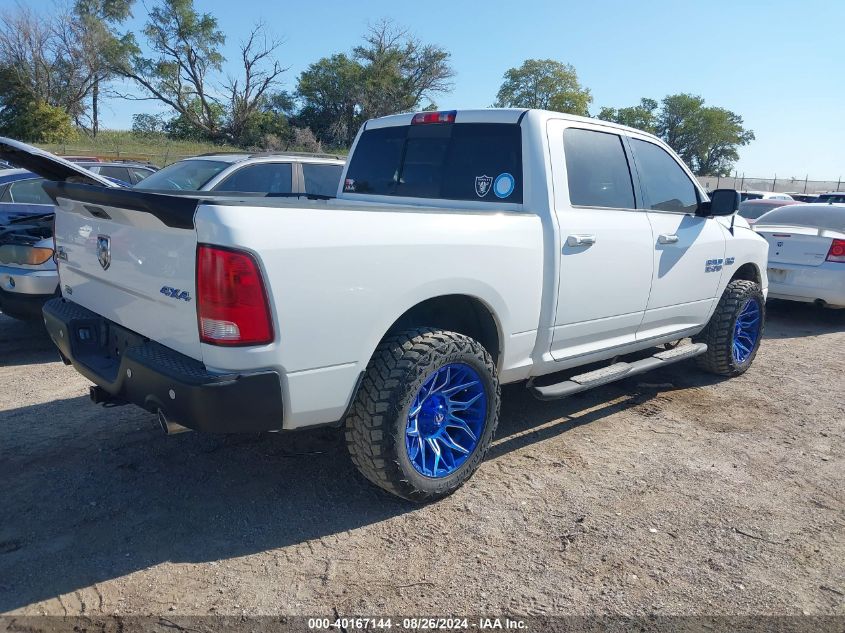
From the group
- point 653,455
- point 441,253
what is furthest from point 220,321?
point 653,455

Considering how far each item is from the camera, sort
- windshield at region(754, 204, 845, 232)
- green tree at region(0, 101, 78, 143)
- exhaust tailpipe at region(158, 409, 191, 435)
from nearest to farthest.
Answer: exhaust tailpipe at region(158, 409, 191, 435) → windshield at region(754, 204, 845, 232) → green tree at region(0, 101, 78, 143)

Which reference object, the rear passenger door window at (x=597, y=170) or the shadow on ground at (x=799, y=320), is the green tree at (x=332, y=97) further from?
the rear passenger door window at (x=597, y=170)

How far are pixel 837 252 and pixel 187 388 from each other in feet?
25.8

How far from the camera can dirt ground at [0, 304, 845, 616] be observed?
8.70ft

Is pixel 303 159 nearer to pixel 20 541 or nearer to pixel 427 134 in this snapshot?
pixel 427 134

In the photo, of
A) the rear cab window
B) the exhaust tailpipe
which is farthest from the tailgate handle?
the rear cab window

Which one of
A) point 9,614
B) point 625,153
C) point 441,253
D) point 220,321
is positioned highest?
point 625,153

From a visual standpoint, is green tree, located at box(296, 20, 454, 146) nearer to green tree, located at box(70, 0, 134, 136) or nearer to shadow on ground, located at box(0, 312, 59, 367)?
green tree, located at box(70, 0, 134, 136)

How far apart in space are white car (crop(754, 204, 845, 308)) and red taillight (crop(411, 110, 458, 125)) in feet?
17.7

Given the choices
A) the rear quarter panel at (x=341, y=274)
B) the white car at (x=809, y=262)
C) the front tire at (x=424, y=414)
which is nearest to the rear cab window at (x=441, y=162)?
the rear quarter panel at (x=341, y=274)

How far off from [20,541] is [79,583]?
488 millimetres

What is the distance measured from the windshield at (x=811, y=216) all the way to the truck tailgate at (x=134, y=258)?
8.62 m

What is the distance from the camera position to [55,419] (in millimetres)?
4316

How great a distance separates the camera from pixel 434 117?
4320 mm
